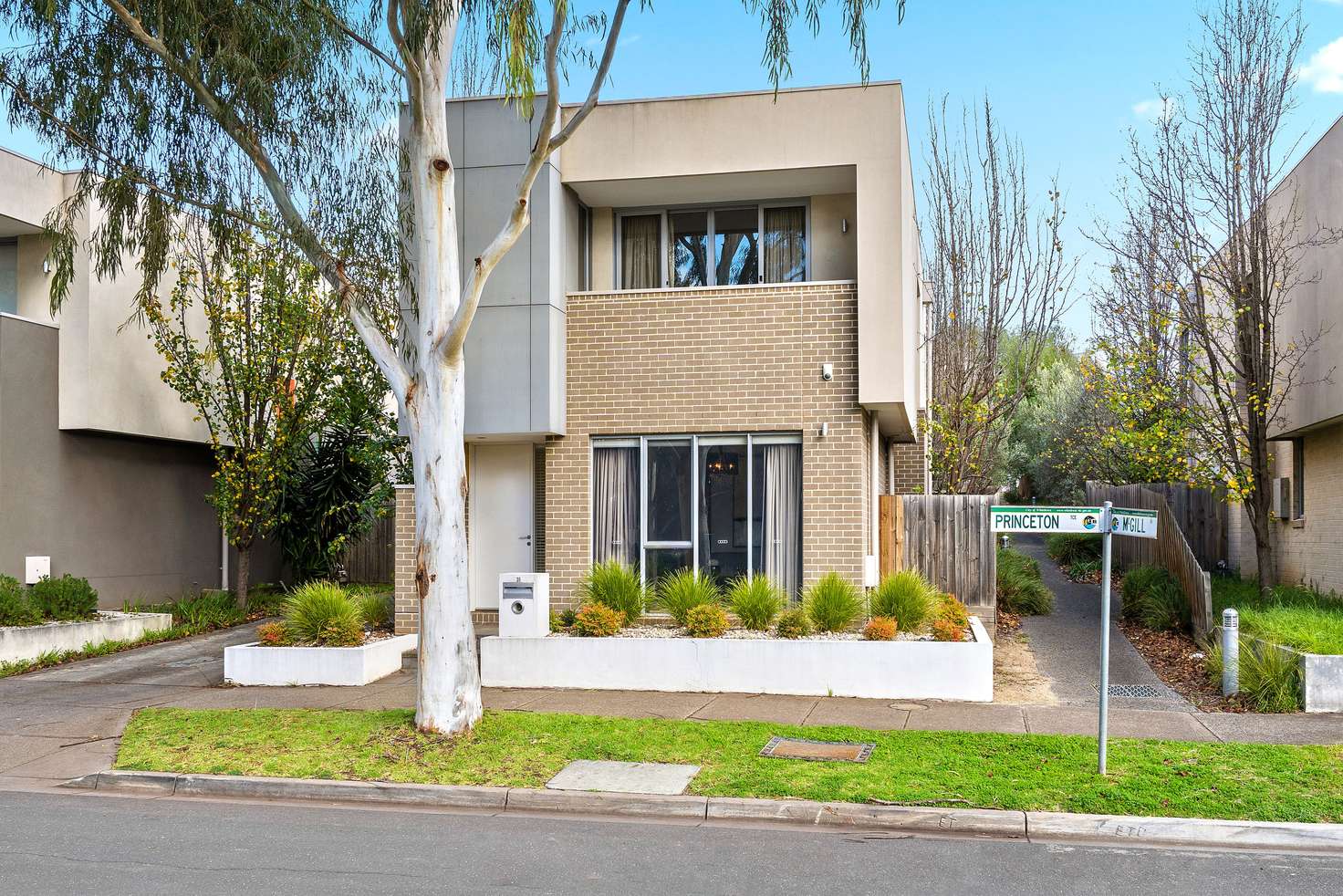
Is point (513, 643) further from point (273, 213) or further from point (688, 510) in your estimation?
point (273, 213)

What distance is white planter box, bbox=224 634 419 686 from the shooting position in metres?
12.5

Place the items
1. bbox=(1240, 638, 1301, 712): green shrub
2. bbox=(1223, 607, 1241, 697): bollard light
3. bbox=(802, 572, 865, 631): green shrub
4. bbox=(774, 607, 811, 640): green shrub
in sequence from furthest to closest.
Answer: bbox=(802, 572, 865, 631): green shrub, bbox=(774, 607, 811, 640): green shrub, bbox=(1223, 607, 1241, 697): bollard light, bbox=(1240, 638, 1301, 712): green shrub

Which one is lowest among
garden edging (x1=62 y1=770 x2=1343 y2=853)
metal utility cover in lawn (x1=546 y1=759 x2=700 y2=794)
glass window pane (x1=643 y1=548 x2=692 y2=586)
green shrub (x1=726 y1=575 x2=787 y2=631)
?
garden edging (x1=62 y1=770 x2=1343 y2=853)

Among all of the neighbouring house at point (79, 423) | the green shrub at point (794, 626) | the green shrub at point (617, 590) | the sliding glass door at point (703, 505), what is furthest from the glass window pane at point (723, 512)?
the neighbouring house at point (79, 423)

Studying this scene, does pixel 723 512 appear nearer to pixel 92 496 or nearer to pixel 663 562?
pixel 663 562

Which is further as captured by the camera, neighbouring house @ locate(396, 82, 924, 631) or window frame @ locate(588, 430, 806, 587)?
window frame @ locate(588, 430, 806, 587)

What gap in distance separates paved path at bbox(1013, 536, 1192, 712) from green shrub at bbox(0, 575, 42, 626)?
12.4 metres

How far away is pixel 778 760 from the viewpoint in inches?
348

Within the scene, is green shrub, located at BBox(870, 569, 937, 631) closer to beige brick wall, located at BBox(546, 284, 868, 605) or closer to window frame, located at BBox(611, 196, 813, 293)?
beige brick wall, located at BBox(546, 284, 868, 605)

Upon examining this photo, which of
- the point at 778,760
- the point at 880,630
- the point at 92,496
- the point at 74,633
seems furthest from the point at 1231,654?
the point at 92,496

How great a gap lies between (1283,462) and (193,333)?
1788 cm

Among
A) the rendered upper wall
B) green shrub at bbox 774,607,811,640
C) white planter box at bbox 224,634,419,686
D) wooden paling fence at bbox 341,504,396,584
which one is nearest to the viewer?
green shrub at bbox 774,607,811,640

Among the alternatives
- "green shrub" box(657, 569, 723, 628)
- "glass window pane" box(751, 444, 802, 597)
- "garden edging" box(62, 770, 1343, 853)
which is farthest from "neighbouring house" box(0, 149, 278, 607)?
"glass window pane" box(751, 444, 802, 597)

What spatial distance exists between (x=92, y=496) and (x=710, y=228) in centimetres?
1019
